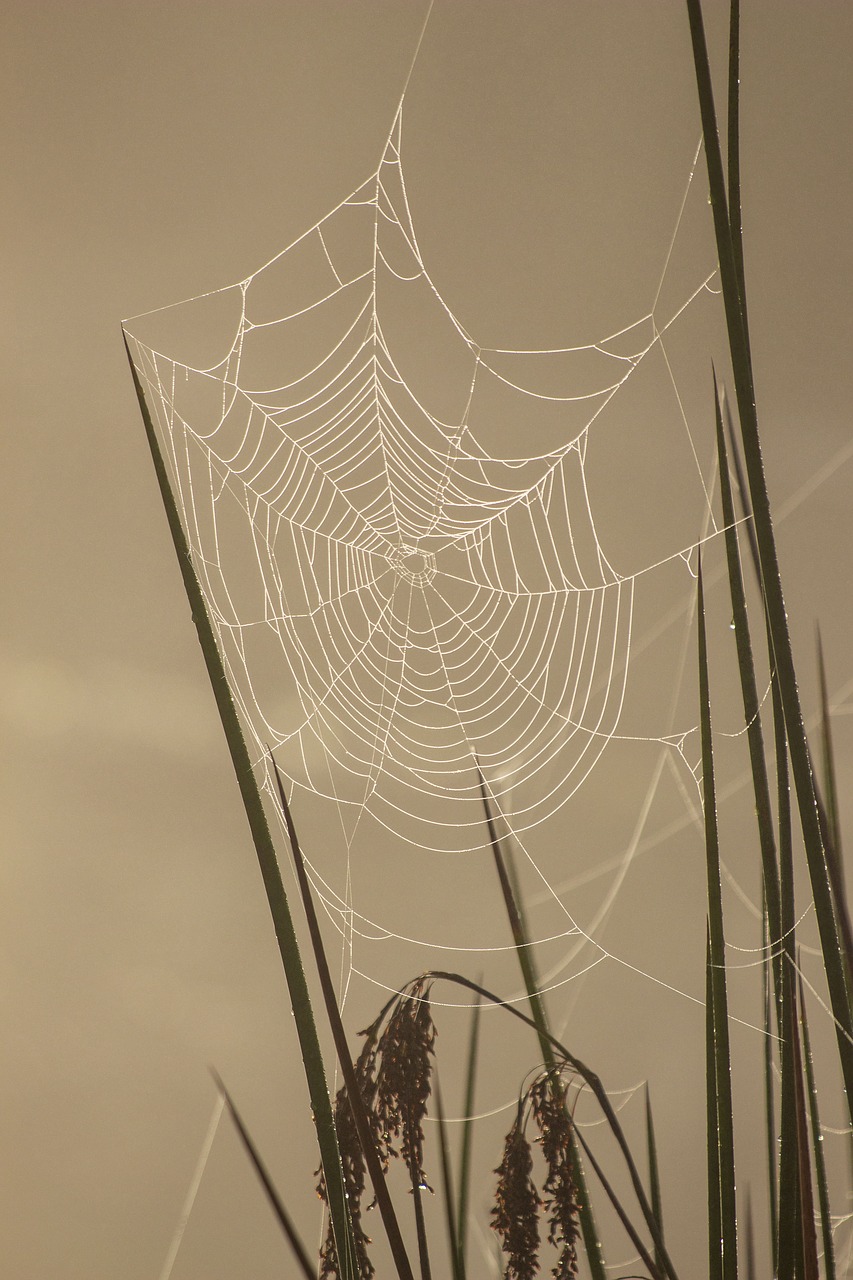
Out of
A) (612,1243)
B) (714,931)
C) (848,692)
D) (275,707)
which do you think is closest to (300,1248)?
(714,931)

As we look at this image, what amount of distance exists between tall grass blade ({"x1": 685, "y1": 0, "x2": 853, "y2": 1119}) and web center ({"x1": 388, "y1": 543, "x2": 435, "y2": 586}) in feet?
8.54

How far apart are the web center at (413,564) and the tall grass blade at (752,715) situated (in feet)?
8.18

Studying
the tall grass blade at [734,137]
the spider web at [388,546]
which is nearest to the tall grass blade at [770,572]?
the tall grass blade at [734,137]

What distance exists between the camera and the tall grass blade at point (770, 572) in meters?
0.52

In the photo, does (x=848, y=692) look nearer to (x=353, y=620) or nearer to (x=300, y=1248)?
(x=353, y=620)

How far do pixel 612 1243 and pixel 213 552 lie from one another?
2101mm

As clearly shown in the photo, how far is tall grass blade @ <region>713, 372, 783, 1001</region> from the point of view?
0.65 m

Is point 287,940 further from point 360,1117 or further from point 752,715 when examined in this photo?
point 752,715

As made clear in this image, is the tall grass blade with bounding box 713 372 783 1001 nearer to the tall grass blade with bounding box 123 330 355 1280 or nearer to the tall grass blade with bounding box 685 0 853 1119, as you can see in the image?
the tall grass blade with bounding box 685 0 853 1119

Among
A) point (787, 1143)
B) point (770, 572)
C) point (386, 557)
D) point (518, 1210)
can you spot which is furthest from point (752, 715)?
point (386, 557)

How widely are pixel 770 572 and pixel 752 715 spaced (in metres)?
0.16

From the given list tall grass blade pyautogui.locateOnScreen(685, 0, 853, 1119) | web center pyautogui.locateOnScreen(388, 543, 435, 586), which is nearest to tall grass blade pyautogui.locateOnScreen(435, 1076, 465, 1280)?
tall grass blade pyautogui.locateOnScreen(685, 0, 853, 1119)

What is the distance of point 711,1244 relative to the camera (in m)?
0.63

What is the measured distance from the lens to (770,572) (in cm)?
53
